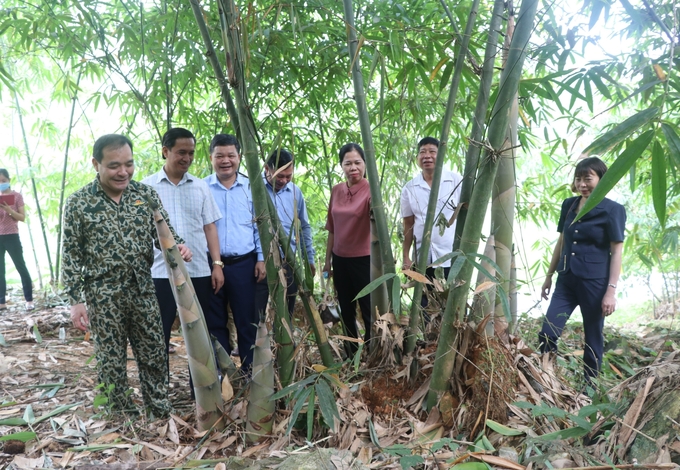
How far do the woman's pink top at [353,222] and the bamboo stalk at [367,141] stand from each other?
0.82 m

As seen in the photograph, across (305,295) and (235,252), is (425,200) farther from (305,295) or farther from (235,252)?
(305,295)

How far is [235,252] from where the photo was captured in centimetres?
258

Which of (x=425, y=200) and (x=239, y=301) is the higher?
(x=425, y=200)

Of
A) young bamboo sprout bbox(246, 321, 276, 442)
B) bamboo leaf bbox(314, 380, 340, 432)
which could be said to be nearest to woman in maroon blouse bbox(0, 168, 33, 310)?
young bamboo sprout bbox(246, 321, 276, 442)

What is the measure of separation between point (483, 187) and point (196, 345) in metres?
1.04

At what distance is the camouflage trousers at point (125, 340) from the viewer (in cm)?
205

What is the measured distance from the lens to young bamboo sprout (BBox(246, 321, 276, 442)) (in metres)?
1.79

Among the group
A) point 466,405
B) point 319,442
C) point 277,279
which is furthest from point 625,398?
point 277,279

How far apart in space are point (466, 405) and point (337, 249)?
1.33m

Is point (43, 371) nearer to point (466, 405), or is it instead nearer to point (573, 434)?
point (466, 405)

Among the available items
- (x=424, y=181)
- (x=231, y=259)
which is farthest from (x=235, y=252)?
(x=424, y=181)

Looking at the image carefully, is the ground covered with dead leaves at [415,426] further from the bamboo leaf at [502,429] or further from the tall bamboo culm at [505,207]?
the tall bamboo culm at [505,207]

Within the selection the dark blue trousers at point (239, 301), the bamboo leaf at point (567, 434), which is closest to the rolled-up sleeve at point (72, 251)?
the dark blue trousers at point (239, 301)

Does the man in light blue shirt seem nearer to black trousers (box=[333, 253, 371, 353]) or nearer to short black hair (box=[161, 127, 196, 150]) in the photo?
short black hair (box=[161, 127, 196, 150])
